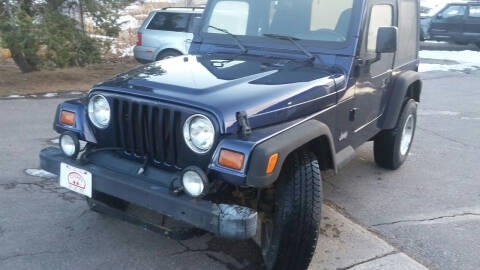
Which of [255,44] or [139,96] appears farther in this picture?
[255,44]

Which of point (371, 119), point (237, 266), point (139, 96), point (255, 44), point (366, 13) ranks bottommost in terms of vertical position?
point (237, 266)

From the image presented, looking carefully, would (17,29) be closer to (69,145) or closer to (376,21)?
(69,145)

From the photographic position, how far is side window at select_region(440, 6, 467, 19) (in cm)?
1728

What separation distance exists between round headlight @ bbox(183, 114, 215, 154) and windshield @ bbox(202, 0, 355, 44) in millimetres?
1500

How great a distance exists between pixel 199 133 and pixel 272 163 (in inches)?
19.3

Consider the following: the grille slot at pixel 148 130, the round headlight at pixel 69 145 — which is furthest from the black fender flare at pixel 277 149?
the round headlight at pixel 69 145

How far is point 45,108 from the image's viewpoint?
7.88 metres

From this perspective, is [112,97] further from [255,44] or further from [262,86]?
[255,44]

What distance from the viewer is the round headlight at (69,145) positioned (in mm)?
3332

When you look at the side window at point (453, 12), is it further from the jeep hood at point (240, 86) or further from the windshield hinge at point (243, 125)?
the windshield hinge at point (243, 125)

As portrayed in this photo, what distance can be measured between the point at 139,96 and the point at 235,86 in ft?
2.02

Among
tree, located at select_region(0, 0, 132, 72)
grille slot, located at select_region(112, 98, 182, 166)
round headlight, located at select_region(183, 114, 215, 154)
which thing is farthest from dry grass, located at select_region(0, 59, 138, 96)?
round headlight, located at select_region(183, 114, 215, 154)

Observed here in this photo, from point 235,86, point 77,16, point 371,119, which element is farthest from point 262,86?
point 77,16

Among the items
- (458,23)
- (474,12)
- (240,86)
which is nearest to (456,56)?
(458,23)
